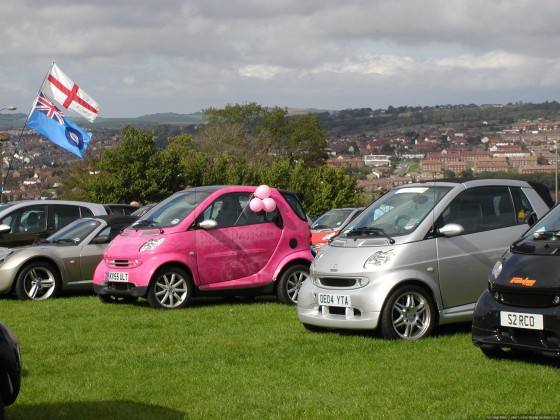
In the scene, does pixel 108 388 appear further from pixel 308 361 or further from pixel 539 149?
pixel 539 149

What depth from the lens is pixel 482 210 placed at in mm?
11703

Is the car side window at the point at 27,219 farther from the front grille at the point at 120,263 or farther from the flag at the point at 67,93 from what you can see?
the flag at the point at 67,93

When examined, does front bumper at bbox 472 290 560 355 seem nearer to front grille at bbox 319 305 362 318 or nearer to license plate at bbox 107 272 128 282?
front grille at bbox 319 305 362 318

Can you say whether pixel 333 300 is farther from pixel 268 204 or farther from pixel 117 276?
pixel 117 276

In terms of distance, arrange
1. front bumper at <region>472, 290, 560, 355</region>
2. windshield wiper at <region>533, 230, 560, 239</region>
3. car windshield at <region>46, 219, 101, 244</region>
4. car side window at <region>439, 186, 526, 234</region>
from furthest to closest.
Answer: car windshield at <region>46, 219, 101, 244</region>, car side window at <region>439, 186, 526, 234</region>, windshield wiper at <region>533, 230, 560, 239</region>, front bumper at <region>472, 290, 560, 355</region>

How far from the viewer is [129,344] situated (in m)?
11.1

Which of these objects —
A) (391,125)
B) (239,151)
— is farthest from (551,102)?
(239,151)

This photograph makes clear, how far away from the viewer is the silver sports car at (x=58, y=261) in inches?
655

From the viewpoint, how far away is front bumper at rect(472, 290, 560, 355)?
850cm

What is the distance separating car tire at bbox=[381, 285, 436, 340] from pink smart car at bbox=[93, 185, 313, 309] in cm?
432

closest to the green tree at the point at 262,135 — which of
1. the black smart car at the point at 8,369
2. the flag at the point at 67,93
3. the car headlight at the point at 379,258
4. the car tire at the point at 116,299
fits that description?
the flag at the point at 67,93

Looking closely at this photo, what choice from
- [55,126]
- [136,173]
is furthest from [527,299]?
[136,173]

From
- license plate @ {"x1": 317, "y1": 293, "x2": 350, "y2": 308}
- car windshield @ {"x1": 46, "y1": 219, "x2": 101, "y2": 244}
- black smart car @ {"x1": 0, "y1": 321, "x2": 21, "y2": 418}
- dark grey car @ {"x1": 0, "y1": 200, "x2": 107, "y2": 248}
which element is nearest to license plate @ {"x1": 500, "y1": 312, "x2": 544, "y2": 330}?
license plate @ {"x1": 317, "y1": 293, "x2": 350, "y2": 308}

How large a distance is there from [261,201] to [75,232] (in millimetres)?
4367
